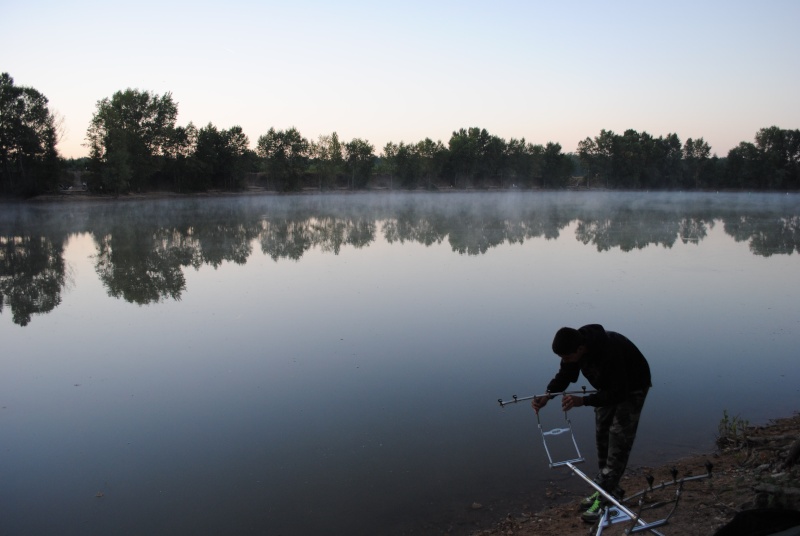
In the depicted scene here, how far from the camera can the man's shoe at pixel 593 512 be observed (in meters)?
4.24

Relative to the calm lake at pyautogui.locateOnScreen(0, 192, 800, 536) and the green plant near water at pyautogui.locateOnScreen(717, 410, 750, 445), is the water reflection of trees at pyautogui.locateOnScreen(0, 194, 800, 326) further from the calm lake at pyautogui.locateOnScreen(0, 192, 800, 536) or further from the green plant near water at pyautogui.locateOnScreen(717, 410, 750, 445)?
the green plant near water at pyautogui.locateOnScreen(717, 410, 750, 445)

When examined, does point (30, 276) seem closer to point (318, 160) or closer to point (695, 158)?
point (318, 160)

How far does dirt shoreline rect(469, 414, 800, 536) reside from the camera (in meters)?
3.89

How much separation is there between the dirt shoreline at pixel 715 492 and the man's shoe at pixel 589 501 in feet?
0.27

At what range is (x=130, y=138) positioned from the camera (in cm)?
6025

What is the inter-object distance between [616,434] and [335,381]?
4.44 metres

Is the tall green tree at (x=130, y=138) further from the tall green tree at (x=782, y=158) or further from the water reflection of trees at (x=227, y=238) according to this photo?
the tall green tree at (x=782, y=158)

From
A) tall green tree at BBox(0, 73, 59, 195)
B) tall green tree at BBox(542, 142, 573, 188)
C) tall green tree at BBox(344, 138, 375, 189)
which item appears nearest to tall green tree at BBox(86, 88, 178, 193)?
→ tall green tree at BBox(0, 73, 59, 195)

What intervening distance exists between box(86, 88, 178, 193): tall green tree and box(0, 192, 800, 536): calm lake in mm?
44052

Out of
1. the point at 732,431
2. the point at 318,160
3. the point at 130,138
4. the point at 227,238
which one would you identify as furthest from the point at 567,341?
the point at 318,160

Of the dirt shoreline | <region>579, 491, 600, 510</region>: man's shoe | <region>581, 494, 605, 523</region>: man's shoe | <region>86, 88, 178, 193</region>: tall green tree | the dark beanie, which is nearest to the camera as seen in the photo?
the dark beanie

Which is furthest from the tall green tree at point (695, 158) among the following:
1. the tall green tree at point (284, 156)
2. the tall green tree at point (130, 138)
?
the tall green tree at point (130, 138)

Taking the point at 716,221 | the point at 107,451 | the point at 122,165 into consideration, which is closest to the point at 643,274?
the point at 107,451

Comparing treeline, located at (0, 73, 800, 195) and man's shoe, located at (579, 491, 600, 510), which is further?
treeline, located at (0, 73, 800, 195)
